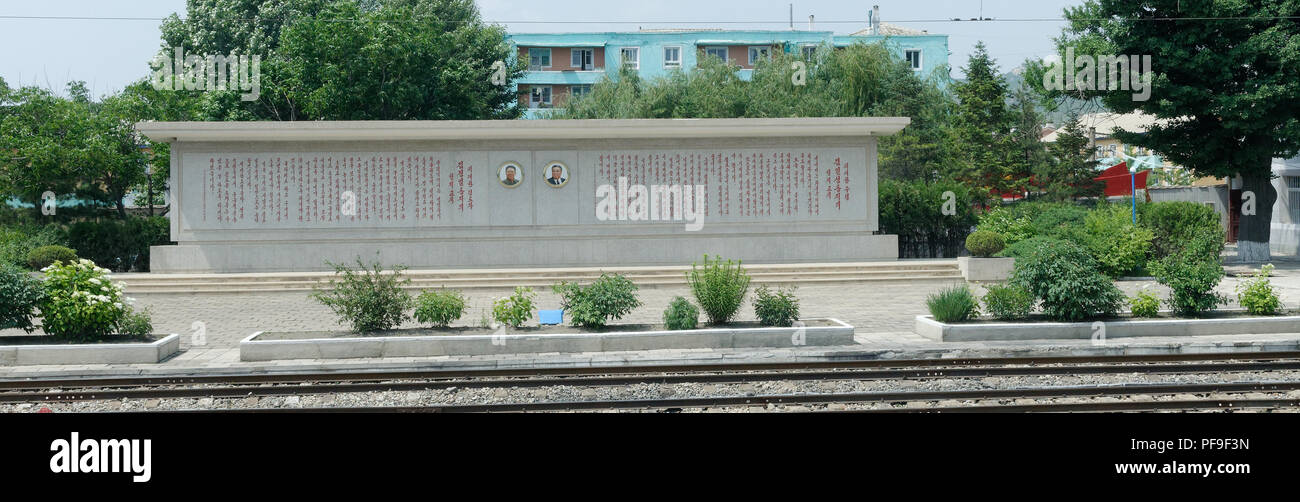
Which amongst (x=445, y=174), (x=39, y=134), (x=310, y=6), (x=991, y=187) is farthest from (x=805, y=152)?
(x=310, y=6)

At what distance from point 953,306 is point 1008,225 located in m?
8.53

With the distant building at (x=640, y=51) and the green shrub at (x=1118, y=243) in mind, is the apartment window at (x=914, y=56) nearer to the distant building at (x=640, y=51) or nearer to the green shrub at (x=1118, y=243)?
the distant building at (x=640, y=51)

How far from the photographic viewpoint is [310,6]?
32594mm

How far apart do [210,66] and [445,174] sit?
17.3 metres

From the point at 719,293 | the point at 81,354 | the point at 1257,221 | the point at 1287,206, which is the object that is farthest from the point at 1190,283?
the point at 1287,206

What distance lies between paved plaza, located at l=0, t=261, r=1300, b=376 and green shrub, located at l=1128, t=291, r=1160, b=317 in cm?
77

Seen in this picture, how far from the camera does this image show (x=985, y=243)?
18.2m

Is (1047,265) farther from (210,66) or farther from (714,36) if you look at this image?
(714,36)

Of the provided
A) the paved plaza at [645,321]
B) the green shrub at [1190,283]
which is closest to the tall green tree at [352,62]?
the paved plaza at [645,321]

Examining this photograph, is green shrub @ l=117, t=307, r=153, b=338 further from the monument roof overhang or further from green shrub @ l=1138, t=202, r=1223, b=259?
green shrub @ l=1138, t=202, r=1223, b=259

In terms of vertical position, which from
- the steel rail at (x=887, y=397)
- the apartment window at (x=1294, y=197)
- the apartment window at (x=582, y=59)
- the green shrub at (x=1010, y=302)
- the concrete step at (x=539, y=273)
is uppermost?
the apartment window at (x=582, y=59)

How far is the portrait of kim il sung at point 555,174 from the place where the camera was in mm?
18703

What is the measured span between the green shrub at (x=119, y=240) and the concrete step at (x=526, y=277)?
152 cm

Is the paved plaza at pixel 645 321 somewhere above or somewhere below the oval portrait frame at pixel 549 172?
below
